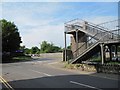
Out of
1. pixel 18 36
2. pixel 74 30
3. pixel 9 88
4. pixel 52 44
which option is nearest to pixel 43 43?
pixel 52 44

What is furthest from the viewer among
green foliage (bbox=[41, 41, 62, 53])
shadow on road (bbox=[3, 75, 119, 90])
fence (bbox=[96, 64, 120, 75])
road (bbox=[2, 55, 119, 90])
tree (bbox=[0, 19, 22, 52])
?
green foliage (bbox=[41, 41, 62, 53])

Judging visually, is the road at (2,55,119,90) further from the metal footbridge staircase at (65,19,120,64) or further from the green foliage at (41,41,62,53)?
A: the green foliage at (41,41,62,53)

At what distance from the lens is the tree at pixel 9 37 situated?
233 ft

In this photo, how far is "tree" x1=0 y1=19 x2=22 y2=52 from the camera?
71.1 m

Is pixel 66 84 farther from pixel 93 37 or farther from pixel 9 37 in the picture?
pixel 9 37

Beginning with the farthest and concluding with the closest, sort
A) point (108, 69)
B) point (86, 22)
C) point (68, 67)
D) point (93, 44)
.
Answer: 1. point (86, 22)
2. point (68, 67)
3. point (93, 44)
4. point (108, 69)

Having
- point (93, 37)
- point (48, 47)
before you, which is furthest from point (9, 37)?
point (48, 47)

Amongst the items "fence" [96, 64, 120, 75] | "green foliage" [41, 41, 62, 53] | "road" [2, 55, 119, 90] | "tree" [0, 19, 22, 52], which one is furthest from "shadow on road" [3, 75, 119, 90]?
"green foliage" [41, 41, 62, 53]

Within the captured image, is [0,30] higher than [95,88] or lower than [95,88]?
higher

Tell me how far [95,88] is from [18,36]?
63538mm

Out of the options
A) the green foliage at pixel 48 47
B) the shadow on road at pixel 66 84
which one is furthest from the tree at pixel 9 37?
the green foliage at pixel 48 47

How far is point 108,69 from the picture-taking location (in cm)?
2475

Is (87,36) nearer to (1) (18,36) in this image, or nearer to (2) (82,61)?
(2) (82,61)

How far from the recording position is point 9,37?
236 ft
